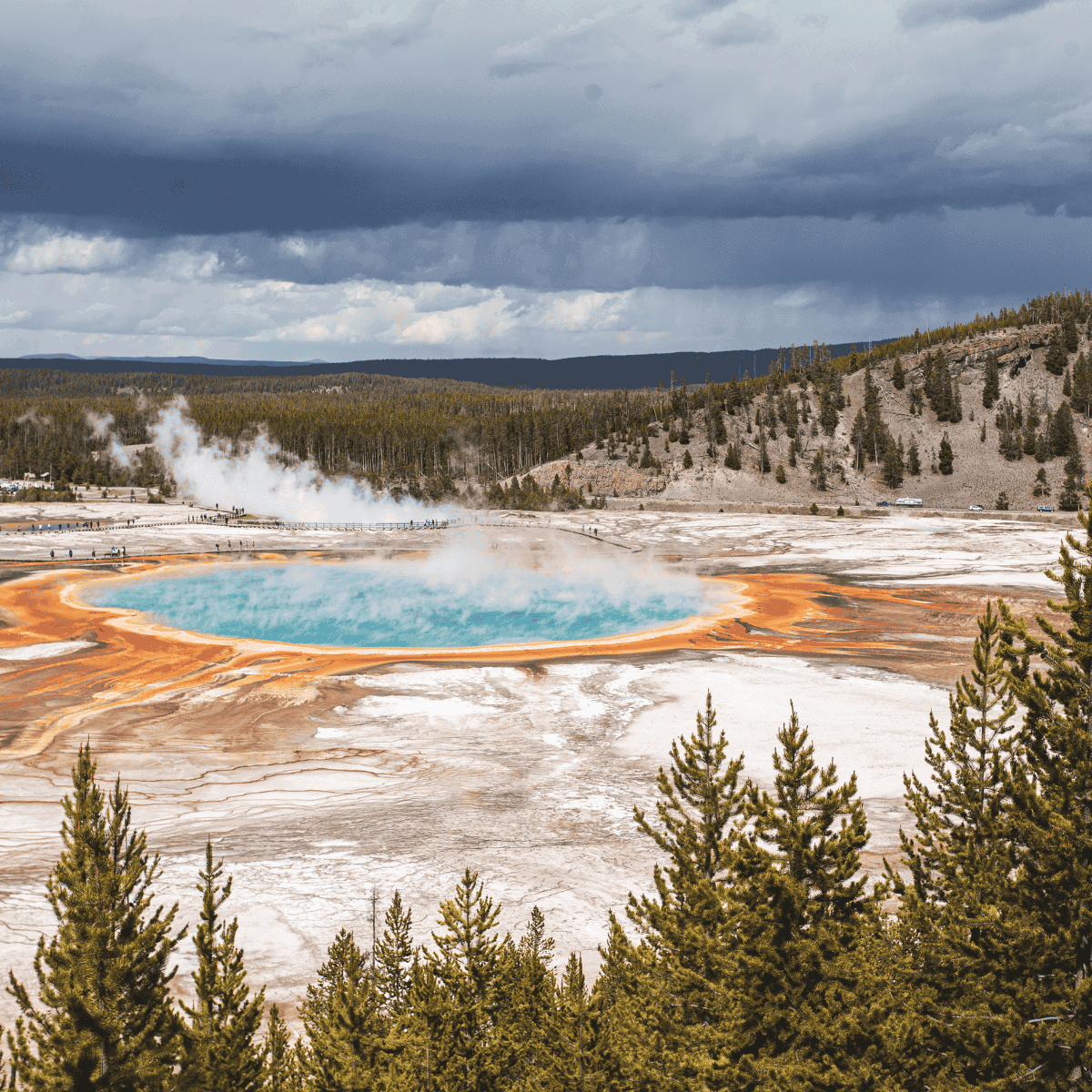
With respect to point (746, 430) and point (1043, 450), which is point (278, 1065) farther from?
point (746, 430)

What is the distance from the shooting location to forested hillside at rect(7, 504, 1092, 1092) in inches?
305

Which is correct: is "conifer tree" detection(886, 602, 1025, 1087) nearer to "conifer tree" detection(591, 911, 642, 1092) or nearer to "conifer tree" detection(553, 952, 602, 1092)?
"conifer tree" detection(591, 911, 642, 1092)

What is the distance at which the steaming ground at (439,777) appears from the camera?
55.4 feet

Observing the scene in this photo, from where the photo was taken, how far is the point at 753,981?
866cm

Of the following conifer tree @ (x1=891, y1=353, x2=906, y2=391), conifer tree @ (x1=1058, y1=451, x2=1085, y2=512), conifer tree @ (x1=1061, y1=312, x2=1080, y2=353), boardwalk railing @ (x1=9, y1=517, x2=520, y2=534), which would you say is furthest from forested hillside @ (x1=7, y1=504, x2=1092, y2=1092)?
conifer tree @ (x1=1061, y1=312, x2=1080, y2=353)

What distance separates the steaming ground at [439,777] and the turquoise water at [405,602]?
8724 mm

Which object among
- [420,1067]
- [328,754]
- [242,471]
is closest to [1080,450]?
[242,471]

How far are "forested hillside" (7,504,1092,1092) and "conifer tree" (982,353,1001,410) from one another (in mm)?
146783

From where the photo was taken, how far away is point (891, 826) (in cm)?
2009

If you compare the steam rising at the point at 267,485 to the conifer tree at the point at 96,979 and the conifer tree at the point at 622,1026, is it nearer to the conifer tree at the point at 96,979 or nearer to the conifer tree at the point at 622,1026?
the conifer tree at the point at 622,1026

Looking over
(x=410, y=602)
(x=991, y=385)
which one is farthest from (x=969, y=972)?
(x=991, y=385)

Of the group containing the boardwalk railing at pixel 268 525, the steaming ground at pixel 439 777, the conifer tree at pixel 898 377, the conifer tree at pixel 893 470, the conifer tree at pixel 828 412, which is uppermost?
the conifer tree at pixel 898 377

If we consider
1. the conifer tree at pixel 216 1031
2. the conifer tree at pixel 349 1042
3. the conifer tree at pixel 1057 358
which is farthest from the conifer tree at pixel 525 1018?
the conifer tree at pixel 1057 358

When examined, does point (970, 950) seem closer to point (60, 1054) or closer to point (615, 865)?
point (60, 1054)
